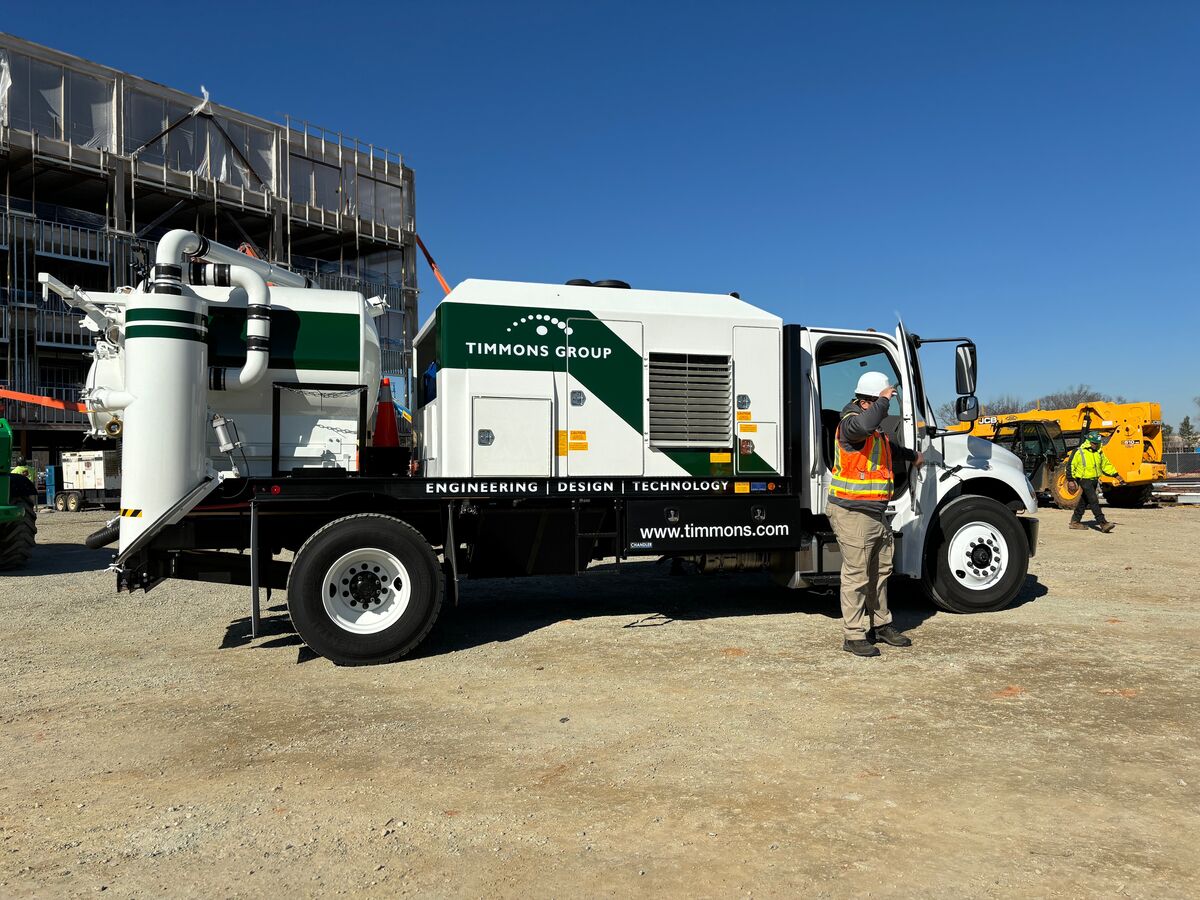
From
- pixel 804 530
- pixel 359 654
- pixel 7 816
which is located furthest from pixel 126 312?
pixel 804 530

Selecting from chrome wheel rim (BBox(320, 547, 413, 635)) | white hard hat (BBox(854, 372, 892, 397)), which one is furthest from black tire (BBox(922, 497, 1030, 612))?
chrome wheel rim (BBox(320, 547, 413, 635))

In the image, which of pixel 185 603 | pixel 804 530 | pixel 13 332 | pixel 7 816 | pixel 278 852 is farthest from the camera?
pixel 13 332

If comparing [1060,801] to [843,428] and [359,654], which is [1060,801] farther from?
[359,654]

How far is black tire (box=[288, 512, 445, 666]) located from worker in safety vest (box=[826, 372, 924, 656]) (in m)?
3.16

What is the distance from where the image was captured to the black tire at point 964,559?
303 inches

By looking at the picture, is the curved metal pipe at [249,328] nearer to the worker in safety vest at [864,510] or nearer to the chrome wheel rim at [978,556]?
the worker in safety vest at [864,510]

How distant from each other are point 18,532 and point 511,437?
29.3 ft

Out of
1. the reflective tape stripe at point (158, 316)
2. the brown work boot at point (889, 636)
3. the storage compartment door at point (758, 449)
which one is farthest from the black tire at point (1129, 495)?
the reflective tape stripe at point (158, 316)

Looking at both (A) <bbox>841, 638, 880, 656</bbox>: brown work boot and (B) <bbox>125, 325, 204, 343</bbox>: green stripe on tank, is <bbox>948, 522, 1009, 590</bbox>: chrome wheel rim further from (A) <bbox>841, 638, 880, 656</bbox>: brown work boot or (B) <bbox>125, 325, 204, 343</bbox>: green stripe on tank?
(B) <bbox>125, 325, 204, 343</bbox>: green stripe on tank

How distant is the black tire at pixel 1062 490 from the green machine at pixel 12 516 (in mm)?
23438

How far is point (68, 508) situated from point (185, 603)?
21.1 meters

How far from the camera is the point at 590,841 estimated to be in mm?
3258

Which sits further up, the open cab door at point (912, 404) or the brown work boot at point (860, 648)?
the open cab door at point (912, 404)

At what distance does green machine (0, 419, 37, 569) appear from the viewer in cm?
1111
